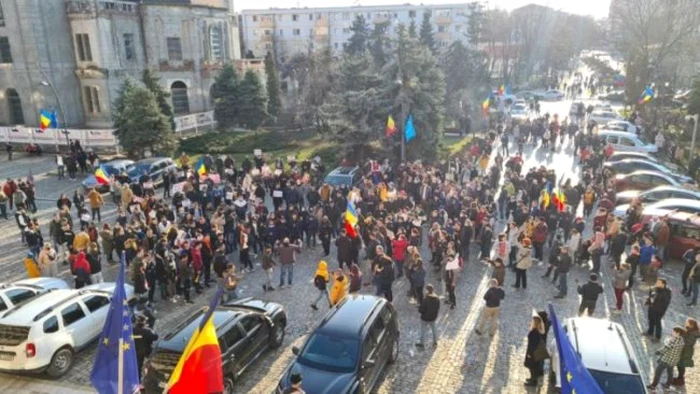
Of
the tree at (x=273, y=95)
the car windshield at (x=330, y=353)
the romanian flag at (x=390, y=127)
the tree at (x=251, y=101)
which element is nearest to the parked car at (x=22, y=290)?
the car windshield at (x=330, y=353)

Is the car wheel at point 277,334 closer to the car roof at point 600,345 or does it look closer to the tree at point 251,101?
the car roof at point 600,345

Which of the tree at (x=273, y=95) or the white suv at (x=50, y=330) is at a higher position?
the tree at (x=273, y=95)

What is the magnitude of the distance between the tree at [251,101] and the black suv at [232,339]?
3057cm

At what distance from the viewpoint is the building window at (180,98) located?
46.2 metres

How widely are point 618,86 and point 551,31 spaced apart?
13150mm

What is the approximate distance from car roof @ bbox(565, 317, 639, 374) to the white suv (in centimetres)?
1027

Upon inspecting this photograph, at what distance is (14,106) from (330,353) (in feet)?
→ 137

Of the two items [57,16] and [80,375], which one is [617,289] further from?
[57,16]

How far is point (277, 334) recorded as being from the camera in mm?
12422

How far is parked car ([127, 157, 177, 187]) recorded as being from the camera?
25.6 meters

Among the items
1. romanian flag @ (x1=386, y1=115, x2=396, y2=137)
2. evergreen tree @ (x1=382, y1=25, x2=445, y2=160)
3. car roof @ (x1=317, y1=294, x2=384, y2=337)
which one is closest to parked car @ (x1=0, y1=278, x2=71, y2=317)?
car roof @ (x1=317, y1=294, x2=384, y2=337)

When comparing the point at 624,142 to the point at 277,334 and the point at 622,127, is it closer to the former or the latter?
the point at 622,127

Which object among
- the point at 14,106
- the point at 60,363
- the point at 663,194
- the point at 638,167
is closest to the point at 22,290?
the point at 60,363

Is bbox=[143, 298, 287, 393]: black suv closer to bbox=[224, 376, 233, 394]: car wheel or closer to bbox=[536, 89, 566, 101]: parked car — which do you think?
bbox=[224, 376, 233, 394]: car wheel
